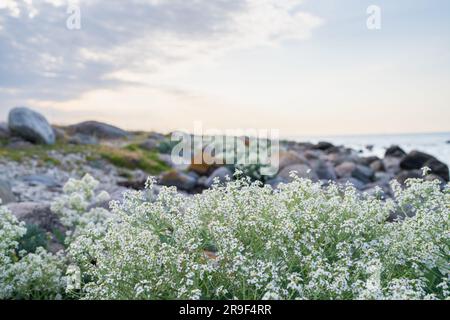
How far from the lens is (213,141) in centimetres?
2059

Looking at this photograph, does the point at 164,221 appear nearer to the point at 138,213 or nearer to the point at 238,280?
the point at 138,213

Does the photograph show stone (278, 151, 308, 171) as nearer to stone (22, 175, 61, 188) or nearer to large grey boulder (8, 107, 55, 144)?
stone (22, 175, 61, 188)

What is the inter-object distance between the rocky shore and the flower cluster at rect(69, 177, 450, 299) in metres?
6.60

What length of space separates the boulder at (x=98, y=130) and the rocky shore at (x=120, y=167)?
684cm

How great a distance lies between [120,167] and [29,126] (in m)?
6.54

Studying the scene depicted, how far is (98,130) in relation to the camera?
34.5m

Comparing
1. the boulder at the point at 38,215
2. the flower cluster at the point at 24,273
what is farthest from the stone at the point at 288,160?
the flower cluster at the point at 24,273

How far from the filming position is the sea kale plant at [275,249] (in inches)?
115

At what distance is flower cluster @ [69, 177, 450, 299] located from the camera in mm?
2924

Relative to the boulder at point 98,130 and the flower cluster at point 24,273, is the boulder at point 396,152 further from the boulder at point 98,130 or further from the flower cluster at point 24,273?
the flower cluster at point 24,273

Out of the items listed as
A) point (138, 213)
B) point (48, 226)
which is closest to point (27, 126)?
point (48, 226)

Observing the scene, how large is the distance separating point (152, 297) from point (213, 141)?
17684 millimetres

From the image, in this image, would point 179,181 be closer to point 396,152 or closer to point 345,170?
point 345,170
